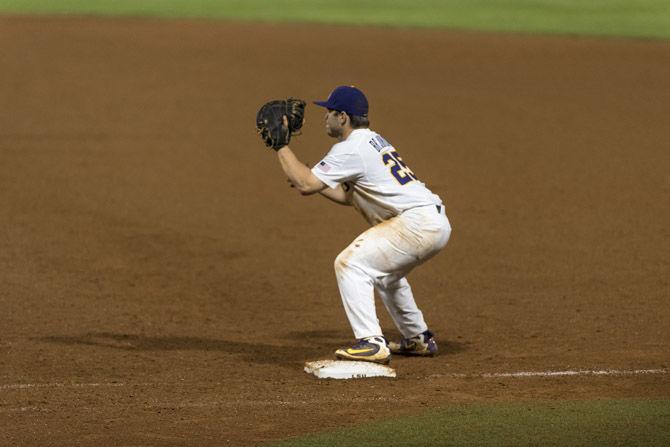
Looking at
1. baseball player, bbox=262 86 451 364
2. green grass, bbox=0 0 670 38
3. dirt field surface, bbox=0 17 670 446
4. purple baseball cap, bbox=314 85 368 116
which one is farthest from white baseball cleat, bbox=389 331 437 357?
green grass, bbox=0 0 670 38

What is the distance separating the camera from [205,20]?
80.1 feet

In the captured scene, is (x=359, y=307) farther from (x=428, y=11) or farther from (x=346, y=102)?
(x=428, y=11)

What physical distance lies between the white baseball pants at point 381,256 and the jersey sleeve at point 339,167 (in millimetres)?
412

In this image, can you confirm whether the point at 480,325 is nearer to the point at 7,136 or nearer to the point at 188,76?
the point at 7,136

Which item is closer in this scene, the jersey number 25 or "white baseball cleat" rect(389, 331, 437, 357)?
the jersey number 25

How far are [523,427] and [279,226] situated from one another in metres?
6.98

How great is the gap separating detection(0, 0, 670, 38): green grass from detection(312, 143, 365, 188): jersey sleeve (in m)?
16.2

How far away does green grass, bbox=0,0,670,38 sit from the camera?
23750mm

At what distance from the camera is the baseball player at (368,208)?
7.67 m

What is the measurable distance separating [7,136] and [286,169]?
9.59 m

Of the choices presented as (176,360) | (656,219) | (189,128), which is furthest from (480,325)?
(189,128)

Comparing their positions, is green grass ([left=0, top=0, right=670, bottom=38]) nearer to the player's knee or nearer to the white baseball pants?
the white baseball pants

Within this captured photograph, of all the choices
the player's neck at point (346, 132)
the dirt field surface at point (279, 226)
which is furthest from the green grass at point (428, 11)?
the player's neck at point (346, 132)

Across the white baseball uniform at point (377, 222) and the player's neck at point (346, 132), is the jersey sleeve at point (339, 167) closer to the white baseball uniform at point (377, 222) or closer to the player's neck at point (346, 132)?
the white baseball uniform at point (377, 222)
